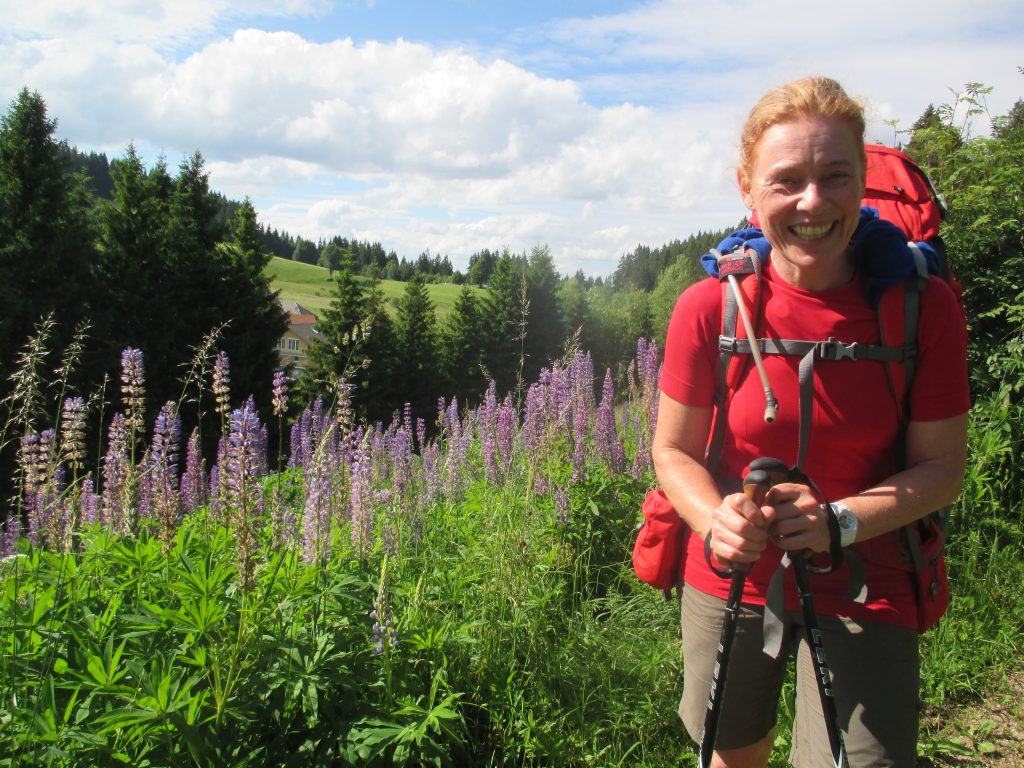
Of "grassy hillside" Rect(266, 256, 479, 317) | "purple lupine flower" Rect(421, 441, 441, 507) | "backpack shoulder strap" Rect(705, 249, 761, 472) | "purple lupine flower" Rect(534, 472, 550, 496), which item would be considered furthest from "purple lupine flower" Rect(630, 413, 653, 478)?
"grassy hillside" Rect(266, 256, 479, 317)

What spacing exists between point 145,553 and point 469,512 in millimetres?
2481

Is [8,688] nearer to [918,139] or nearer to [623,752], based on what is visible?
[623,752]

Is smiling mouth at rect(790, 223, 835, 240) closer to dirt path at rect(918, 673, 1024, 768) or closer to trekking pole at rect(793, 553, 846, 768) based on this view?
trekking pole at rect(793, 553, 846, 768)

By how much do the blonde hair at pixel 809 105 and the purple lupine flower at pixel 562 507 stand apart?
284cm

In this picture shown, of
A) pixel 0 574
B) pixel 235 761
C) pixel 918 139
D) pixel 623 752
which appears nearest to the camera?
pixel 235 761

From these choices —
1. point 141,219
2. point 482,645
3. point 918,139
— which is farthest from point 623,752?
point 141,219

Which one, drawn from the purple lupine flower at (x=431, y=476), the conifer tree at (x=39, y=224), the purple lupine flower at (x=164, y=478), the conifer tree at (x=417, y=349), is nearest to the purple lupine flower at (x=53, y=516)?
the purple lupine flower at (x=164, y=478)

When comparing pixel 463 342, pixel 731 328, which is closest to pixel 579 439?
pixel 731 328

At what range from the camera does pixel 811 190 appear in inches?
79.7

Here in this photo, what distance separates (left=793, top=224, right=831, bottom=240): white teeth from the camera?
6.75 feet

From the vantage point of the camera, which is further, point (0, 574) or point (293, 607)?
point (0, 574)

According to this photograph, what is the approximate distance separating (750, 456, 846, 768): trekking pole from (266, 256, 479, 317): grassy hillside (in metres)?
72.0

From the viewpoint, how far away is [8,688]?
2.26 m

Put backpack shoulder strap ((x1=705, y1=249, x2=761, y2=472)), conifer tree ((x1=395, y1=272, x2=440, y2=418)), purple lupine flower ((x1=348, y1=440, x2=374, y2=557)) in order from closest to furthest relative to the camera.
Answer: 1. backpack shoulder strap ((x1=705, y1=249, x2=761, y2=472))
2. purple lupine flower ((x1=348, y1=440, x2=374, y2=557))
3. conifer tree ((x1=395, y1=272, x2=440, y2=418))
